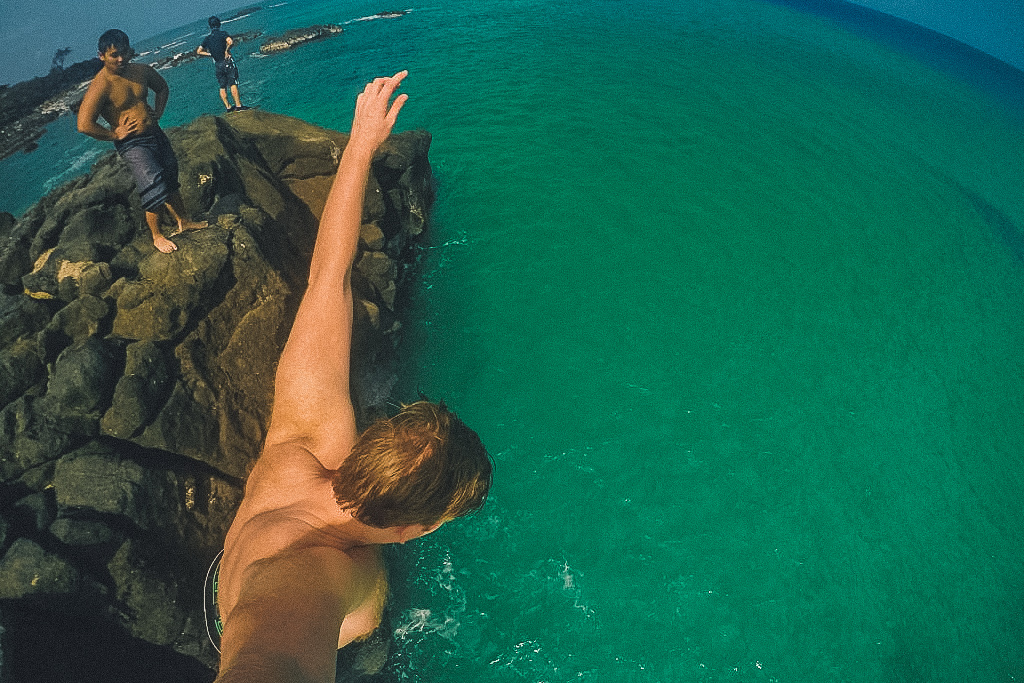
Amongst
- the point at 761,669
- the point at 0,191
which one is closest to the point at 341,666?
the point at 761,669

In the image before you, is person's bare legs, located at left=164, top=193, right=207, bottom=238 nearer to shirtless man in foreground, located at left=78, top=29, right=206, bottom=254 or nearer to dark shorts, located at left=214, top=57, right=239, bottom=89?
shirtless man in foreground, located at left=78, top=29, right=206, bottom=254

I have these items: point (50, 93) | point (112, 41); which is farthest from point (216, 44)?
point (50, 93)

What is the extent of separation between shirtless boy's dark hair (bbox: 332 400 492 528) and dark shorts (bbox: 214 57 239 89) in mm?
14167

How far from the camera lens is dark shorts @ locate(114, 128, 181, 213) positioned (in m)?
4.53

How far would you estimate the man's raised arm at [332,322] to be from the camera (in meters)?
1.97

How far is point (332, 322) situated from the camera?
2.13 metres

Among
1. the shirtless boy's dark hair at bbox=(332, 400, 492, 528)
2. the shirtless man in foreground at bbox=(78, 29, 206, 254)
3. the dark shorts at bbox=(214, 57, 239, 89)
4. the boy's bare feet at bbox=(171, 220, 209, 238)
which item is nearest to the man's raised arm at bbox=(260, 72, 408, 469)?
the shirtless boy's dark hair at bbox=(332, 400, 492, 528)

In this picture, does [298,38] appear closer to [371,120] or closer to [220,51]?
[220,51]

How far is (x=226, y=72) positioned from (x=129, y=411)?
12.0 meters

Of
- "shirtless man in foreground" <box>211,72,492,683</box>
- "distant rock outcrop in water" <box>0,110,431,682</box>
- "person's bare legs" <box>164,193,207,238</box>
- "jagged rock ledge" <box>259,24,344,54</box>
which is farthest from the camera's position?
"jagged rock ledge" <box>259,24,344,54</box>

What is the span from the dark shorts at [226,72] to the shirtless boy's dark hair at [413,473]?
1417 centimetres

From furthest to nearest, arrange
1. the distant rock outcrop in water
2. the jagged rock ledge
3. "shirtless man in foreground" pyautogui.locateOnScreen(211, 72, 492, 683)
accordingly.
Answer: the jagged rock ledge < the distant rock outcrop in water < "shirtless man in foreground" pyautogui.locateOnScreen(211, 72, 492, 683)

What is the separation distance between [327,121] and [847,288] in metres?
13.0

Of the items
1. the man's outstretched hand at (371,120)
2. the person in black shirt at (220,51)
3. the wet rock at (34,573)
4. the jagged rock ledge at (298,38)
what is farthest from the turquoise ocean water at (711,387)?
the jagged rock ledge at (298,38)
